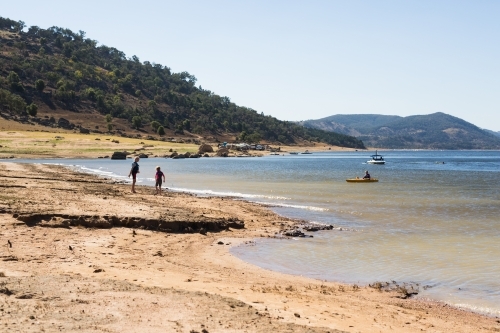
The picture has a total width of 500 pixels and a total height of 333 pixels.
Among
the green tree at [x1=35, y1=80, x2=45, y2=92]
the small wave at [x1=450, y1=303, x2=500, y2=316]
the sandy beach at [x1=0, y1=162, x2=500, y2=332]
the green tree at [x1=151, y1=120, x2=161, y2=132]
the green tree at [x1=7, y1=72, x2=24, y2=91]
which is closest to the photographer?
the sandy beach at [x1=0, y1=162, x2=500, y2=332]

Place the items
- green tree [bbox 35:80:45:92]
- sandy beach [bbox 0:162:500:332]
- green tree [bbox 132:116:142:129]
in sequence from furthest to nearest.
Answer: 1. green tree [bbox 35:80:45:92]
2. green tree [bbox 132:116:142:129]
3. sandy beach [bbox 0:162:500:332]

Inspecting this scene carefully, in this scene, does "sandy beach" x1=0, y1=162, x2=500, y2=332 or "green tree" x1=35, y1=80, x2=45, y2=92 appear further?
"green tree" x1=35, y1=80, x2=45, y2=92

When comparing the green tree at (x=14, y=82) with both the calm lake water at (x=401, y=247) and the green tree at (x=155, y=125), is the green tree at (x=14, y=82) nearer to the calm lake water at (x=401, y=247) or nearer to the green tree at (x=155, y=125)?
the green tree at (x=155, y=125)

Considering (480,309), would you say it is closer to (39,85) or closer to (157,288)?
(157,288)

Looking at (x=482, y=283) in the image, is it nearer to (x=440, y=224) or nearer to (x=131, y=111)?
(x=440, y=224)

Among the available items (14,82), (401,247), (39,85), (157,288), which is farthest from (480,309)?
(39,85)

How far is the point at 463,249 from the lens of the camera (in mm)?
15367

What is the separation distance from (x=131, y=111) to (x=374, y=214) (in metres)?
146

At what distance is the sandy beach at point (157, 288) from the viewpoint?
23.0ft

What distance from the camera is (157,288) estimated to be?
28.5 feet

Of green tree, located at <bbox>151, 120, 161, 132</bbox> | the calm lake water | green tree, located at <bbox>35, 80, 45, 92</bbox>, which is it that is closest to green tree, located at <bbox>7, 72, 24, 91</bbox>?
green tree, located at <bbox>35, 80, 45, 92</bbox>

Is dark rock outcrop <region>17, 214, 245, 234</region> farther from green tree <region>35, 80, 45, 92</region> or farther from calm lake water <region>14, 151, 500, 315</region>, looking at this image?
green tree <region>35, 80, 45, 92</region>

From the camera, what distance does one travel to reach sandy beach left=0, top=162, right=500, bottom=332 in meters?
7.00

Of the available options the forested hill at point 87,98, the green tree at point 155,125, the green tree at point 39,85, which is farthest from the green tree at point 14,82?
the green tree at point 155,125
